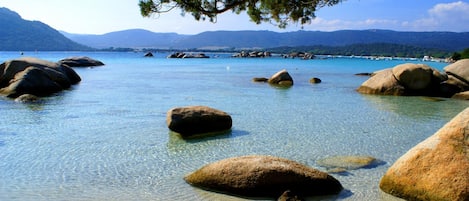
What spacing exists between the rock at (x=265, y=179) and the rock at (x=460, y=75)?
18.9 m

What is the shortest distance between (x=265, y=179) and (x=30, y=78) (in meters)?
17.7

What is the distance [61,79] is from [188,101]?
8.93 m

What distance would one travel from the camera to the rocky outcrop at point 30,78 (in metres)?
21.3

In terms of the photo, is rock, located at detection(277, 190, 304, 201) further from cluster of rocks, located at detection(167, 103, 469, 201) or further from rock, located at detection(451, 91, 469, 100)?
rock, located at detection(451, 91, 469, 100)

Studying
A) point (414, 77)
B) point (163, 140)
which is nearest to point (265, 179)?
point (163, 140)

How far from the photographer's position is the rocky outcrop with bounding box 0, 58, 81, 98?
2134cm

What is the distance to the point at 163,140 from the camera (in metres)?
11.9

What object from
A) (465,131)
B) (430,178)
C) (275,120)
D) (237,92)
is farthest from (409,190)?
(237,92)

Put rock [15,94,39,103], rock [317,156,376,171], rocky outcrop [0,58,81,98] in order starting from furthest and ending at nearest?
1. rocky outcrop [0,58,81,98]
2. rock [15,94,39,103]
3. rock [317,156,376,171]

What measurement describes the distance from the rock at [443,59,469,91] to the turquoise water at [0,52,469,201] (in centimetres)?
274

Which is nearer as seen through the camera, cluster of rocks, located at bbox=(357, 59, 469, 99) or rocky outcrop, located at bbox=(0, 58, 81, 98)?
rocky outcrop, located at bbox=(0, 58, 81, 98)

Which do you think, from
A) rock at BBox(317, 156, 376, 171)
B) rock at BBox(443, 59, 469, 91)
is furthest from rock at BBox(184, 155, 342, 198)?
rock at BBox(443, 59, 469, 91)

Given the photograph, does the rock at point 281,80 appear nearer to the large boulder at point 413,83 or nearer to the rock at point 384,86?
the rock at point 384,86

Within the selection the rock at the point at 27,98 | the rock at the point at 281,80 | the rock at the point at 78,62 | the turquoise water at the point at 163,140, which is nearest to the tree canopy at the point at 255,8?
the turquoise water at the point at 163,140
